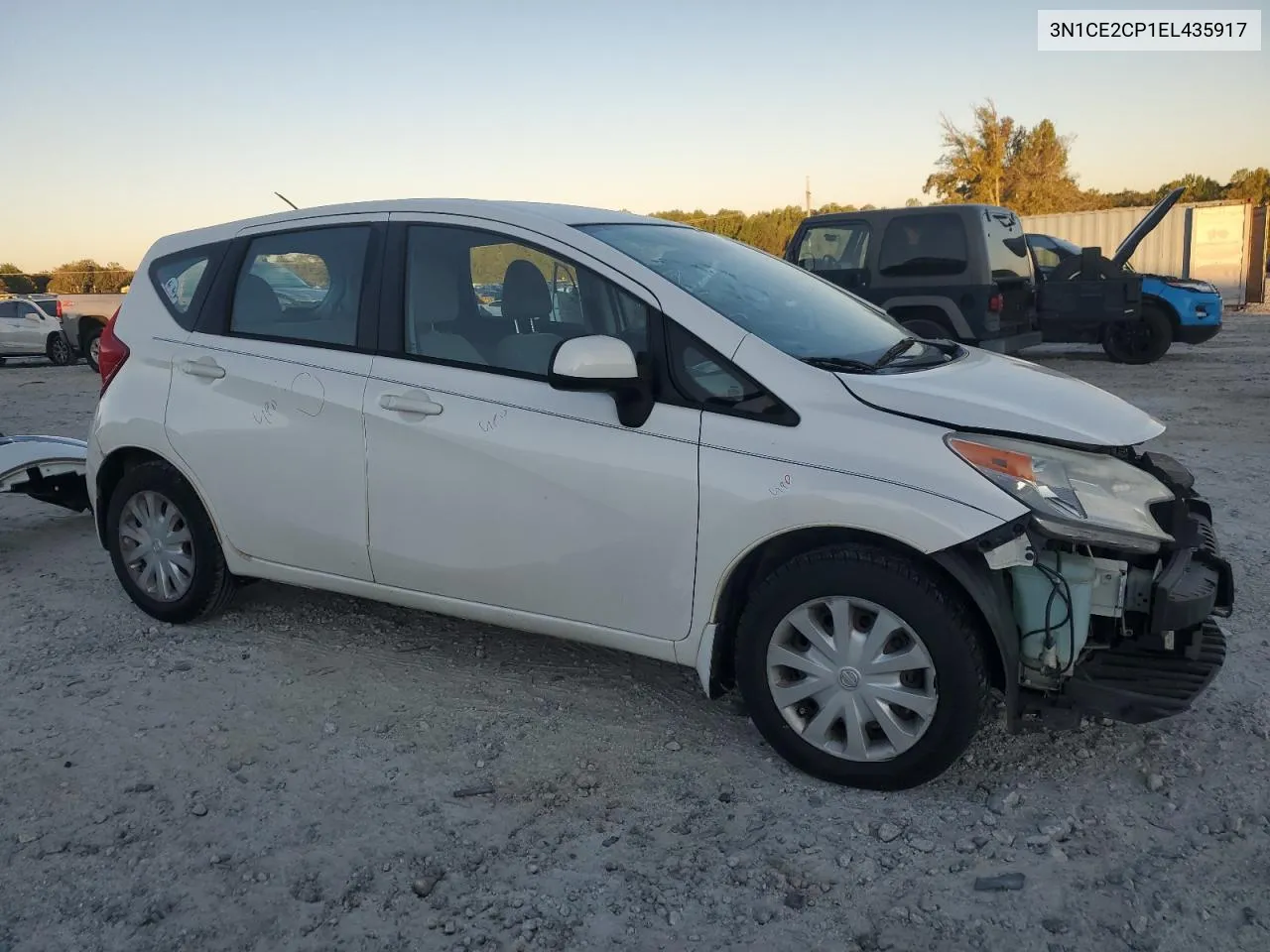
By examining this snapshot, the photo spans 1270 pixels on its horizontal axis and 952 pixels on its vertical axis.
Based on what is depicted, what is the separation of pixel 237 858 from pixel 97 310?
2021 cm

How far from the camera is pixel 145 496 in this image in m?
4.46

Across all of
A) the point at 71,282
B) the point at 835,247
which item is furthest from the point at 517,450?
the point at 71,282

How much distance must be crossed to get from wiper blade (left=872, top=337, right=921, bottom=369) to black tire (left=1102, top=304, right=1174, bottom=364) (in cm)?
1149

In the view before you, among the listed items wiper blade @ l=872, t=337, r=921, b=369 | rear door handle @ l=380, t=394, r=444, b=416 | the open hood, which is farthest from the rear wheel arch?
the open hood

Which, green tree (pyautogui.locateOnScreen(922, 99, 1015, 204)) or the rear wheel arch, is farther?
green tree (pyautogui.locateOnScreen(922, 99, 1015, 204))

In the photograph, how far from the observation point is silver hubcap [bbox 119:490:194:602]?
14.5 ft

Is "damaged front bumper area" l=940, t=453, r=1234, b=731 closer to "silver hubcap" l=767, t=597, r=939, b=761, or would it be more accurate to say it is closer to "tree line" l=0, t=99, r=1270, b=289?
"silver hubcap" l=767, t=597, r=939, b=761

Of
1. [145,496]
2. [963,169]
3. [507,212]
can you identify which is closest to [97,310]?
[145,496]

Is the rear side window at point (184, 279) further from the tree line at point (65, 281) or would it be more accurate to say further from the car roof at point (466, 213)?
the tree line at point (65, 281)

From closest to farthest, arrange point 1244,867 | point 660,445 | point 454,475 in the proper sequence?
point 1244,867 → point 660,445 → point 454,475

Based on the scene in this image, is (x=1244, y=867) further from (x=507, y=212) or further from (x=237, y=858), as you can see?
(x=507, y=212)

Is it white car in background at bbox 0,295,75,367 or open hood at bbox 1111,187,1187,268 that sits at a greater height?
open hood at bbox 1111,187,1187,268

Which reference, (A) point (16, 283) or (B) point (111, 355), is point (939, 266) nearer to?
(B) point (111, 355)

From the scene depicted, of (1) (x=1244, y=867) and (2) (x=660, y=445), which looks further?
(2) (x=660, y=445)
